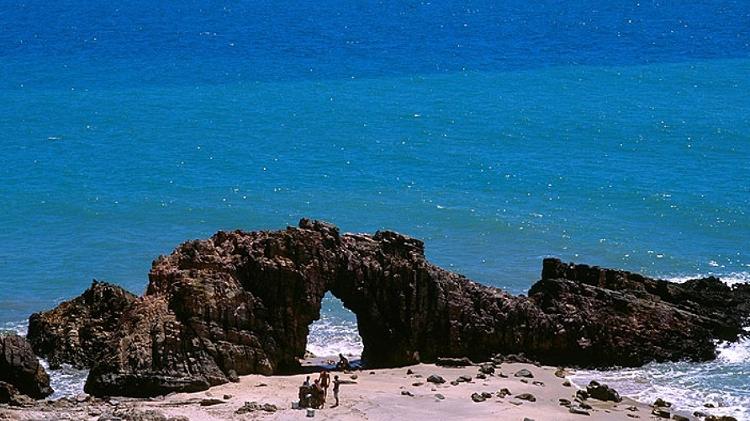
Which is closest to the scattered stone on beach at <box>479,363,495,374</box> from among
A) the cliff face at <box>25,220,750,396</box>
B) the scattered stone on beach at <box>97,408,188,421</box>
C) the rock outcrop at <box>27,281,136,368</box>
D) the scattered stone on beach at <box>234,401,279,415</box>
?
the cliff face at <box>25,220,750,396</box>

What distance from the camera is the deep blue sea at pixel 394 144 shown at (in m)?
47.0

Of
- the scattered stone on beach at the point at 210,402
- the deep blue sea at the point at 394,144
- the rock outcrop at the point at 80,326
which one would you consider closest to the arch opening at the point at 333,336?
the deep blue sea at the point at 394,144

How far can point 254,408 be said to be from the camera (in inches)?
1142

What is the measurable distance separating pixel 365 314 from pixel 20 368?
8631mm

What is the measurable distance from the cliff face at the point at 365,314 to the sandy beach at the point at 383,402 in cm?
95

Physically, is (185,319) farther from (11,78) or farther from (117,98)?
(11,78)

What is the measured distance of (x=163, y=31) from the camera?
4067 inches

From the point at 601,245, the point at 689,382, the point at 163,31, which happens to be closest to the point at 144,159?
the point at 601,245

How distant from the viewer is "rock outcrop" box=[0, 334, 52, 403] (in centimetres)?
3114

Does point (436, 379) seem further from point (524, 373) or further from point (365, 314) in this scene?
point (365, 314)

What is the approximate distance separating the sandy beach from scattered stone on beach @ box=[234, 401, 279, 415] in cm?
6

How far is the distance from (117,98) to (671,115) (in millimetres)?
30403

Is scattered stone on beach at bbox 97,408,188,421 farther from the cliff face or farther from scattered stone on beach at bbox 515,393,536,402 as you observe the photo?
scattered stone on beach at bbox 515,393,536,402

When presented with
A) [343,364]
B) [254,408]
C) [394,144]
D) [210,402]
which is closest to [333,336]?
[343,364]
